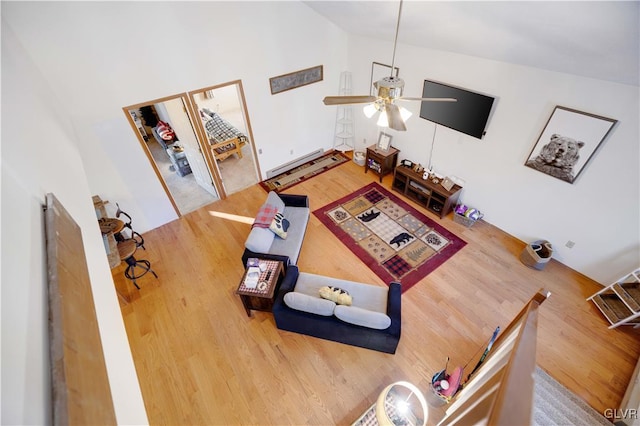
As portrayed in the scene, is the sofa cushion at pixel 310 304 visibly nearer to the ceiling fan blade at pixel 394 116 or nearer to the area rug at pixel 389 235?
the area rug at pixel 389 235

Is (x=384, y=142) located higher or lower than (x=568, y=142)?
lower

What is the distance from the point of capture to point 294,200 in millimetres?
4832

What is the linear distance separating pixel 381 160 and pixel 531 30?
10.7 ft

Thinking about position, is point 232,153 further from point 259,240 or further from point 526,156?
point 526,156

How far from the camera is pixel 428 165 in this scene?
5.39 metres

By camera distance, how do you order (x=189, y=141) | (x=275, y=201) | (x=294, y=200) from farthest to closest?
(x=189, y=141)
(x=294, y=200)
(x=275, y=201)

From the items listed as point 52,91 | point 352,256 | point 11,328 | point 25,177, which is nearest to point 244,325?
point 352,256

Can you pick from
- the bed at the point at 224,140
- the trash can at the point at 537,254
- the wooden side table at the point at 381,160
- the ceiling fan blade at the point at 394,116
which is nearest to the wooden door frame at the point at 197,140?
the bed at the point at 224,140

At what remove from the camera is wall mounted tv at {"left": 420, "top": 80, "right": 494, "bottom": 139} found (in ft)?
13.5

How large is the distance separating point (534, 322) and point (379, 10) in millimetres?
3797

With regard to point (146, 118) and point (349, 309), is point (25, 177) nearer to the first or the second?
point (349, 309)

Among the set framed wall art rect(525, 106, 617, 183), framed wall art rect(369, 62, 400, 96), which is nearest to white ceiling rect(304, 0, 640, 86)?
framed wall art rect(525, 106, 617, 183)

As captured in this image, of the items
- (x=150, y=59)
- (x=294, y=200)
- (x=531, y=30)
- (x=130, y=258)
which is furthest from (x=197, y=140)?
(x=531, y=30)

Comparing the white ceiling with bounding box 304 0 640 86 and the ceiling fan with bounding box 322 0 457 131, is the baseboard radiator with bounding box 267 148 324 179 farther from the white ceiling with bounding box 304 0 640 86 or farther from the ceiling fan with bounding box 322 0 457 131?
the ceiling fan with bounding box 322 0 457 131
